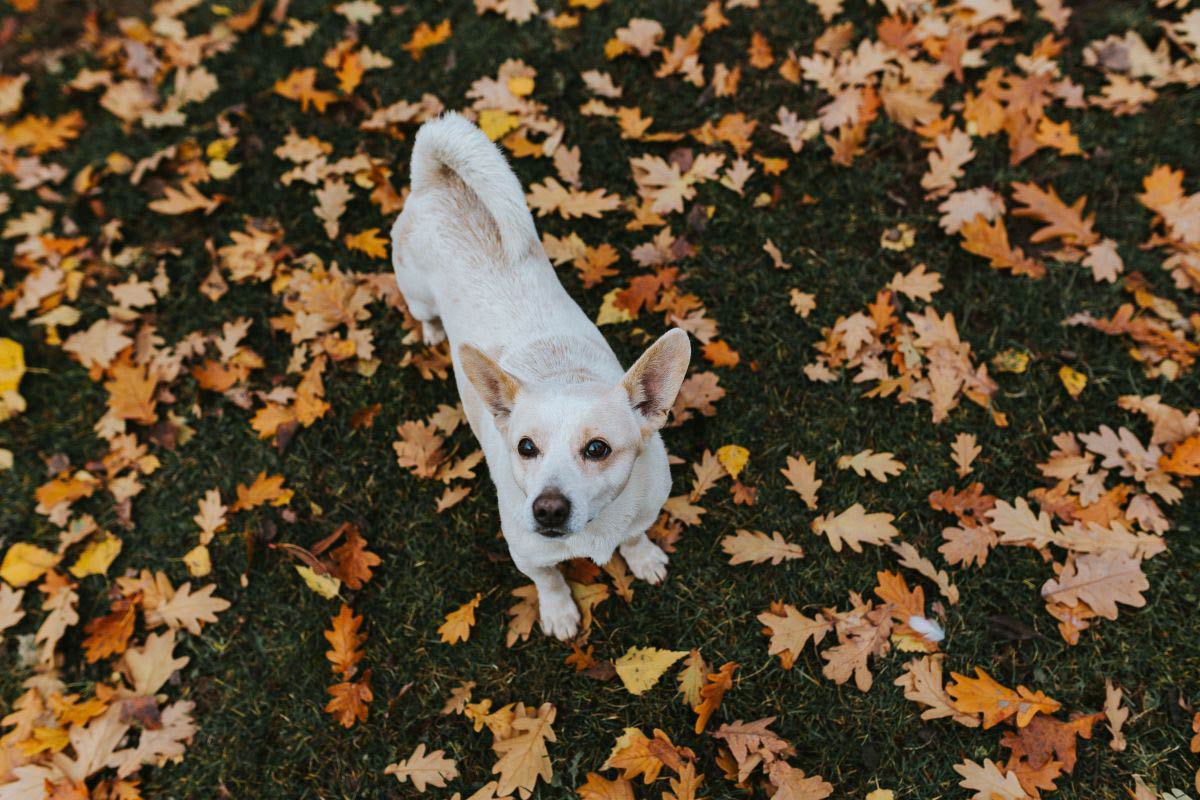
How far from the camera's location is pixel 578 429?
8.20 feet

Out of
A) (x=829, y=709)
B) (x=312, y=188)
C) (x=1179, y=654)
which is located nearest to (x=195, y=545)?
(x=312, y=188)

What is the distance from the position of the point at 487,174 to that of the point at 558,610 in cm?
210

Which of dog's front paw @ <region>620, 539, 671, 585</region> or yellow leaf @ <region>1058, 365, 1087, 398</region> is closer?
dog's front paw @ <region>620, 539, 671, 585</region>

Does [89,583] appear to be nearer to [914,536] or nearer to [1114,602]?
[914,536]

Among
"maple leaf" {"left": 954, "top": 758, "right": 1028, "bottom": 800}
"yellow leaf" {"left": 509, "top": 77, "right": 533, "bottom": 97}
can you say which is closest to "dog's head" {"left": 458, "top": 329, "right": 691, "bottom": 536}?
"maple leaf" {"left": 954, "top": 758, "right": 1028, "bottom": 800}

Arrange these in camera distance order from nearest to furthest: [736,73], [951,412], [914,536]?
[914,536]
[951,412]
[736,73]

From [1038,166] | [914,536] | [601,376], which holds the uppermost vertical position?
[1038,166]

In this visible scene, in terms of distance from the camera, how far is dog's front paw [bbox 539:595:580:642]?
3.40 meters

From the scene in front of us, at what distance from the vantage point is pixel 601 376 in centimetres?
306

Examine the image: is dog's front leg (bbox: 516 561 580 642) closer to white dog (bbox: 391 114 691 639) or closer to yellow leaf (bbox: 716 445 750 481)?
white dog (bbox: 391 114 691 639)

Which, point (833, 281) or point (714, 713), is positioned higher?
point (833, 281)

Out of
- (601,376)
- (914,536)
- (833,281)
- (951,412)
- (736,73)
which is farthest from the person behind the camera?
(736,73)

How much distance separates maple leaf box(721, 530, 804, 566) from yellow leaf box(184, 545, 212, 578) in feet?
9.27

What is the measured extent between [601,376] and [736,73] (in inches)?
120
